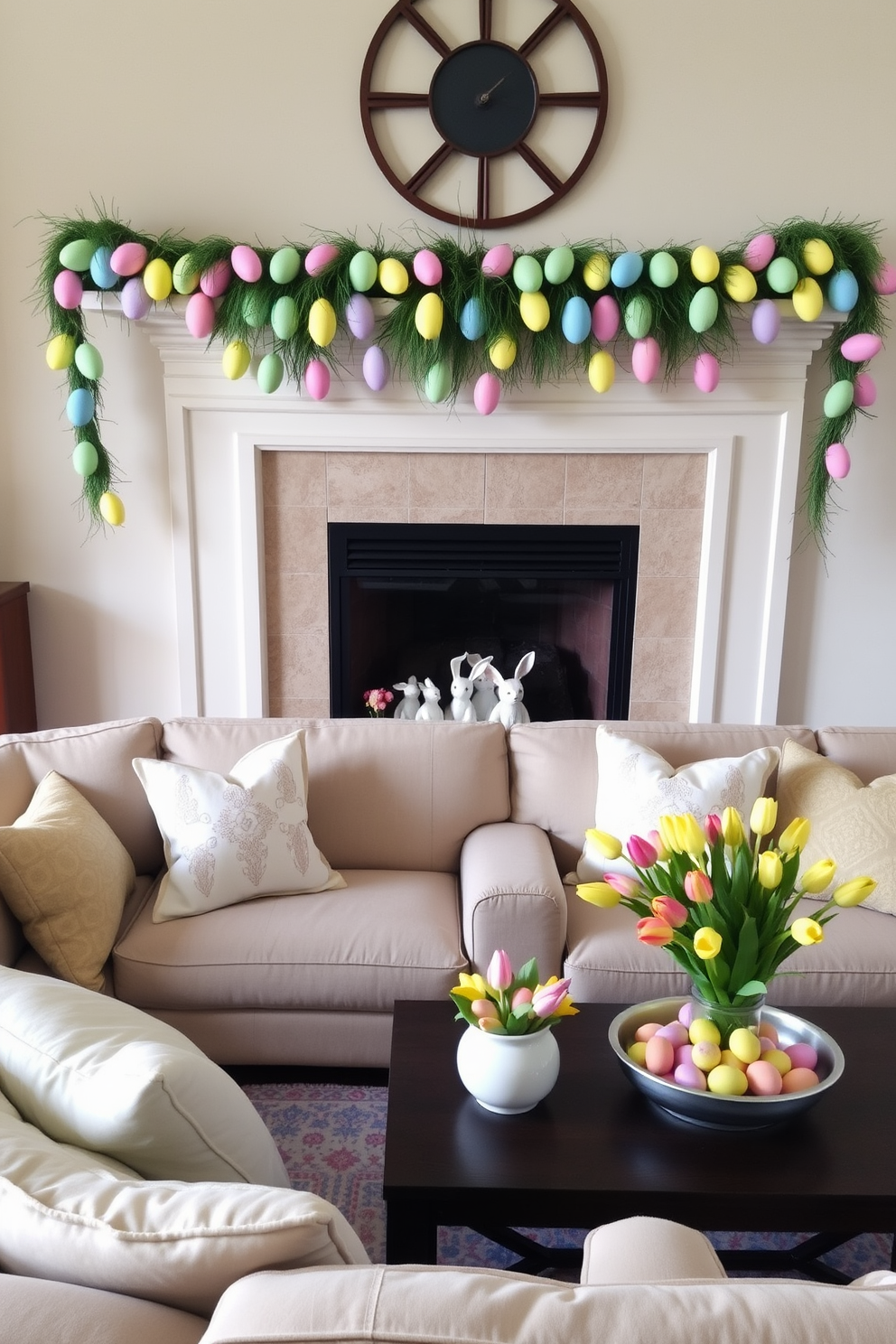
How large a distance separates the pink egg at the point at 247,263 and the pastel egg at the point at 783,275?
1.40 metres

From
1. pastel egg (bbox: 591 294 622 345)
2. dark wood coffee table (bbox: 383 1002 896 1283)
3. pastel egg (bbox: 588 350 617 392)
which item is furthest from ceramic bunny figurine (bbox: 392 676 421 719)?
dark wood coffee table (bbox: 383 1002 896 1283)

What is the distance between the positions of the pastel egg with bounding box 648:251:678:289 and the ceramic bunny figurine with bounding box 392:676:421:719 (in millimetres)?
1437

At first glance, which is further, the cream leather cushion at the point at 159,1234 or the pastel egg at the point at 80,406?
the pastel egg at the point at 80,406

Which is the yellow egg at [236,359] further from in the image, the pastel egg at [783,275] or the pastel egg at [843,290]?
the pastel egg at [843,290]

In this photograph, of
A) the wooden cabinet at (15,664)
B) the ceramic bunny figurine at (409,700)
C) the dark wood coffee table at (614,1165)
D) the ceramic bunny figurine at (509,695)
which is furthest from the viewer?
the ceramic bunny figurine at (409,700)

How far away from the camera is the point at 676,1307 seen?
69 centimetres

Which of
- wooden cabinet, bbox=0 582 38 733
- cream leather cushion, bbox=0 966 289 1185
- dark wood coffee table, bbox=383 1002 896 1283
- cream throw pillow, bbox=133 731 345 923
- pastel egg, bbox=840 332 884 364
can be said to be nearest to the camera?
cream leather cushion, bbox=0 966 289 1185

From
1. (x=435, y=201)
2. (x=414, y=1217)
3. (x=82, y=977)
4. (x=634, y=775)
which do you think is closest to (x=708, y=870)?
(x=414, y=1217)

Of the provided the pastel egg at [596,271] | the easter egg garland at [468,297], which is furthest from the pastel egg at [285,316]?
the pastel egg at [596,271]

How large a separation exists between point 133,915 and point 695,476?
7.04ft

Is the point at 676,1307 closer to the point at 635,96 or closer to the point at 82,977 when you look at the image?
the point at 82,977

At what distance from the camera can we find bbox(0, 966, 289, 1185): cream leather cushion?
3.34 ft

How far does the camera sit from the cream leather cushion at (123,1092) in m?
1.02

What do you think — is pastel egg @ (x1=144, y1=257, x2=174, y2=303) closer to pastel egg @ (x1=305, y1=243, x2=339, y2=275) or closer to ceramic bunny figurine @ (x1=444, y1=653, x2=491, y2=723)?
pastel egg @ (x1=305, y1=243, x2=339, y2=275)
